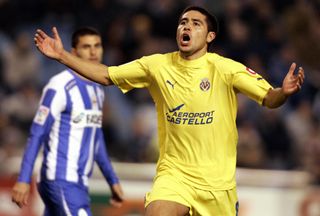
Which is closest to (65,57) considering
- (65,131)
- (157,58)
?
(157,58)

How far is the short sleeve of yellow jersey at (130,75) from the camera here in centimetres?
761

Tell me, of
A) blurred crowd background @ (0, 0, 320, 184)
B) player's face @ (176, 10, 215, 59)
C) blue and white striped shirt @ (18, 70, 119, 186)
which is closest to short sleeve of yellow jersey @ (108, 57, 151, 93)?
player's face @ (176, 10, 215, 59)

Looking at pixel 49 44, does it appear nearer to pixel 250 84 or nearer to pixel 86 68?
pixel 86 68

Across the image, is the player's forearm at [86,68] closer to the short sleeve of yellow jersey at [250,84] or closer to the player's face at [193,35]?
the player's face at [193,35]

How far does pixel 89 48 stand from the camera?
29.4 ft

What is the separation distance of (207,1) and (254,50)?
132cm

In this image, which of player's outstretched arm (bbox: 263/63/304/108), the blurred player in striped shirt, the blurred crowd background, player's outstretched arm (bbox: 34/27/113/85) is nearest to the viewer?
player's outstretched arm (bbox: 263/63/304/108)

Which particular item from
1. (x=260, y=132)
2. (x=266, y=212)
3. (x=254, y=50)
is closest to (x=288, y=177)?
(x=266, y=212)

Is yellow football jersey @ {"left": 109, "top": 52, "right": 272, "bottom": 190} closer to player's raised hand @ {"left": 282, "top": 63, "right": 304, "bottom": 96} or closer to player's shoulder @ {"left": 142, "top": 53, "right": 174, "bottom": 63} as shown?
player's shoulder @ {"left": 142, "top": 53, "right": 174, "bottom": 63}

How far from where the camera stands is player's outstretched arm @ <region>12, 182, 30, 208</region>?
8.40 meters

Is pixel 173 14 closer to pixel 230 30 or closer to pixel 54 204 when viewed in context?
pixel 230 30

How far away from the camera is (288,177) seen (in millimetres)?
12234

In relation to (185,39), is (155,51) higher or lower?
higher

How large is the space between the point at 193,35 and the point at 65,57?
3.32 ft
